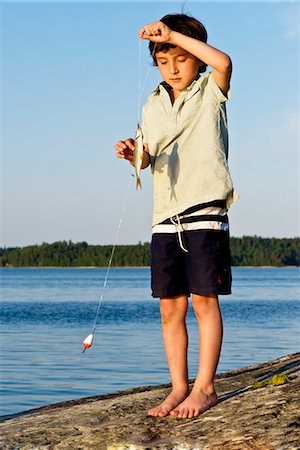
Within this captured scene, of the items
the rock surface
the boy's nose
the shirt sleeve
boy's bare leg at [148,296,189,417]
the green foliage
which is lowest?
the rock surface

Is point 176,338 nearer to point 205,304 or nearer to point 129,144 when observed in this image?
point 205,304

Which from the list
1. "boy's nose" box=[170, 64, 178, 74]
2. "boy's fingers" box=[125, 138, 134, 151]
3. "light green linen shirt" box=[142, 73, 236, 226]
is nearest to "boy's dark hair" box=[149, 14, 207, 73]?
"boy's nose" box=[170, 64, 178, 74]

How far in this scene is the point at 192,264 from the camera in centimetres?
586

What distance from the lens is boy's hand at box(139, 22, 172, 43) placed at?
18.4 feet

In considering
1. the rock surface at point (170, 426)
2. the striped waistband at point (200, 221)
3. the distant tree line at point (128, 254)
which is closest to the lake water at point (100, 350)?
the rock surface at point (170, 426)

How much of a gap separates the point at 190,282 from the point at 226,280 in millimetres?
237

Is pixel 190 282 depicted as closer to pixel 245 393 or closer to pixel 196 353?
pixel 245 393

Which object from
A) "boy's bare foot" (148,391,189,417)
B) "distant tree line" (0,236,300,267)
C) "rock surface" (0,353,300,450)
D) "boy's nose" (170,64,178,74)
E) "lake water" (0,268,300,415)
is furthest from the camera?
"distant tree line" (0,236,300,267)

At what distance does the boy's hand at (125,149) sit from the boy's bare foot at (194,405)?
162 centimetres

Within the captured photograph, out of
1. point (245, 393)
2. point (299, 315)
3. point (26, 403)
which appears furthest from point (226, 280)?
point (299, 315)

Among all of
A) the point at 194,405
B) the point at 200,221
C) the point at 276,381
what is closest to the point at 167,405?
the point at 194,405

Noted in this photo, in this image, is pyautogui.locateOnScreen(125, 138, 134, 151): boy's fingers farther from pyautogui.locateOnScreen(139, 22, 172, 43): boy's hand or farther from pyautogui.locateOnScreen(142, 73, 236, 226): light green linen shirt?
pyautogui.locateOnScreen(139, 22, 172, 43): boy's hand

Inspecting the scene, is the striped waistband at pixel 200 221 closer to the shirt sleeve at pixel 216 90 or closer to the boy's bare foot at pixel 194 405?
the shirt sleeve at pixel 216 90

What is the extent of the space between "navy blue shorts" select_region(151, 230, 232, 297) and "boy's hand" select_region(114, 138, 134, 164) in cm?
56
